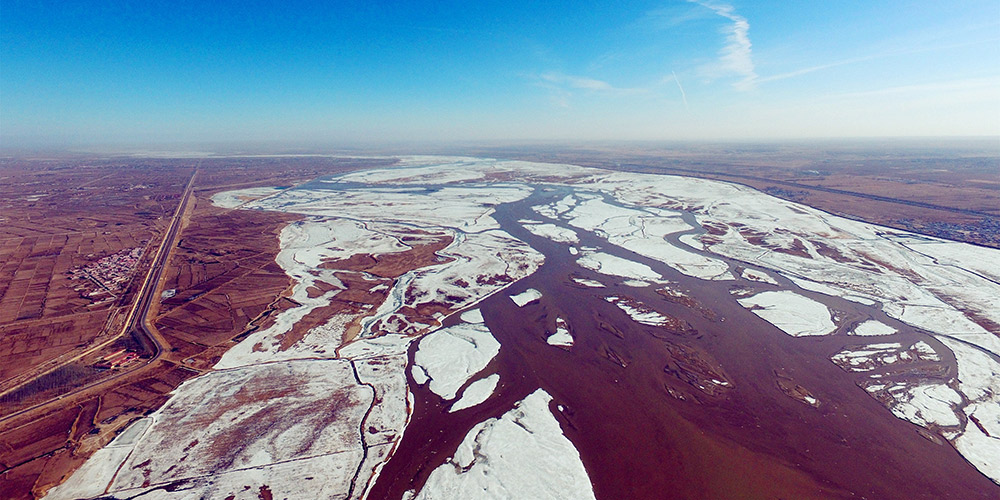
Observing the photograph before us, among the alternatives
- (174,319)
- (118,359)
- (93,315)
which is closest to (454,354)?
(118,359)

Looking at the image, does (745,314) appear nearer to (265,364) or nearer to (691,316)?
(691,316)

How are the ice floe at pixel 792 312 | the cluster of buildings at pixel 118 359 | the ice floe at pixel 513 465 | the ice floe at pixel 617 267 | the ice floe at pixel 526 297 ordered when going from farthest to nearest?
the ice floe at pixel 617 267, the ice floe at pixel 526 297, the ice floe at pixel 792 312, the cluster of buildings at pixel 118 359, the ice floe at pixel 513 465

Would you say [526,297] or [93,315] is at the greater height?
[93,315]

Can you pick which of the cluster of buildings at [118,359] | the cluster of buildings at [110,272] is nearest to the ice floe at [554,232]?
the cluster of buildings at [118,359]

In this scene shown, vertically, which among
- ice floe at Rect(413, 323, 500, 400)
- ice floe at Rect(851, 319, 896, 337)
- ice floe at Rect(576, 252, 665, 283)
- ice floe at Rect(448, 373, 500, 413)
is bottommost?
ice floe at Rect(448, 373, 500, 413)

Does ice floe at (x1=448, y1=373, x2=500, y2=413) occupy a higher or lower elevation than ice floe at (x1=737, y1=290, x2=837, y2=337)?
lower

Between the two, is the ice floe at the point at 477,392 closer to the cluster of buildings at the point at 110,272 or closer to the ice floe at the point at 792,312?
the ice floe at the point at 792,312

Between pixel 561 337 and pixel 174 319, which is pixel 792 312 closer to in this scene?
pixel 561 337

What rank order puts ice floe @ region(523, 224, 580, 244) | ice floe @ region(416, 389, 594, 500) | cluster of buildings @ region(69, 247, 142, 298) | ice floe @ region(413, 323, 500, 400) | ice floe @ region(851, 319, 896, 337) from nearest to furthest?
ice floe @ region(416, 389, 594, 500) < ice floe @ region(413, 323, 500, 400) < ice floe @ region(851, 319, 896, 337) < cluster of buildings @ region(69, 247, 142, 298) < ice floe @ region(523, 224, 580, 244)

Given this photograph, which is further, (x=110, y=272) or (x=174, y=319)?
(x=110, y=272)

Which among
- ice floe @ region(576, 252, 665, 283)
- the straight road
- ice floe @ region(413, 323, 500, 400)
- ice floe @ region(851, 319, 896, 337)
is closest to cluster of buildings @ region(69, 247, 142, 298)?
the straight road

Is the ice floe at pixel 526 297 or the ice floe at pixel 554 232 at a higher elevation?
the ice floe at pixel 554 232

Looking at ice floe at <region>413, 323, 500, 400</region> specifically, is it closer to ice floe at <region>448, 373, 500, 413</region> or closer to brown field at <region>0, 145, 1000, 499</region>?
ice floe at <region>448, 373, 500, 413</region>
